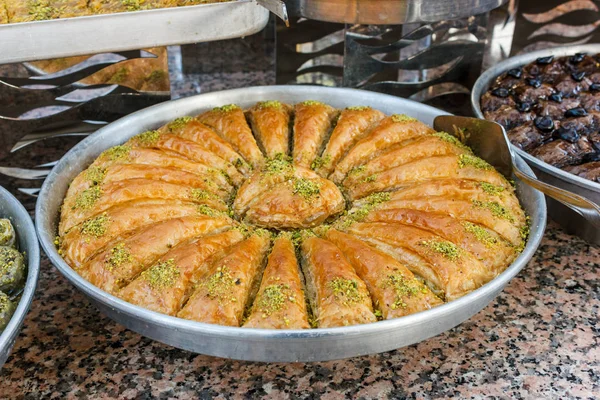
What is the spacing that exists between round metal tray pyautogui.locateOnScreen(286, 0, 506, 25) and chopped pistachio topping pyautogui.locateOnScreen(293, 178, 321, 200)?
38.9 inches

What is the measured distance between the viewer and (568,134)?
3.29 metres

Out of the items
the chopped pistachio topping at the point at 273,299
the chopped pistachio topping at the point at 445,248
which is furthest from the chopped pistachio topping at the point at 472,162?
the chopped pistachio topping at the point at 273,299

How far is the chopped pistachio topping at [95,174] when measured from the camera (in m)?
2.73

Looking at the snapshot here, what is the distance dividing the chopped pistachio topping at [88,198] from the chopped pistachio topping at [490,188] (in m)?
1.73

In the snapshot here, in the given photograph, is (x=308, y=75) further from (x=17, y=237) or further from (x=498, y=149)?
(x=17, y=237)

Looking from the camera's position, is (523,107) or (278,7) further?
(523,107)

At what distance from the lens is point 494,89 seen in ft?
12.5

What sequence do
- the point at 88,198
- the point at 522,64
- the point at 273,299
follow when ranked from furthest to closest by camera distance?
the point at 522,64, the point at 88,198, the point at 273,299

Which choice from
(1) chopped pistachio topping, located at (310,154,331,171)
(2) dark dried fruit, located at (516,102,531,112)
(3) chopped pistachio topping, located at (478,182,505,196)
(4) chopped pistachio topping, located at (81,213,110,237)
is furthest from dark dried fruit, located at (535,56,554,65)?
(4) chopped pistachio topping, located at (81,213,110,237)

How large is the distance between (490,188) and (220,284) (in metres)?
1.34

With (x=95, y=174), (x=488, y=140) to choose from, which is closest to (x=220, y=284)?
(x=95, y=174)

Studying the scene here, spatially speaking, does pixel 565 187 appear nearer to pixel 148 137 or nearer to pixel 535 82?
pixel 535 82

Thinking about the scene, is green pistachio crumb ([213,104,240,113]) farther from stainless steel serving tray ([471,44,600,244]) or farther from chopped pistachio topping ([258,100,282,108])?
stainless steel serving tray ([471,44,600,244])

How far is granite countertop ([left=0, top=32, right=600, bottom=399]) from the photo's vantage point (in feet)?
7.29
